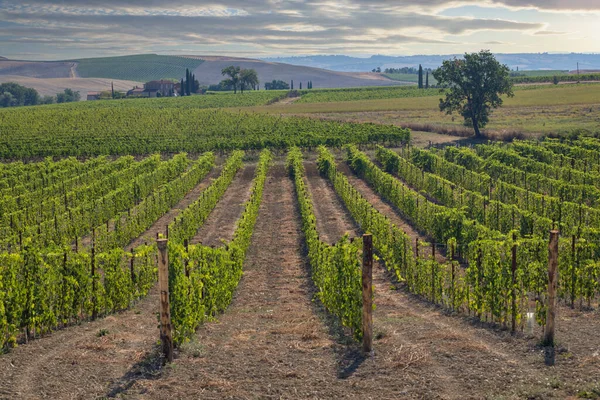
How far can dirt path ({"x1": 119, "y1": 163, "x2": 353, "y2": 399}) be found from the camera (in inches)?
426

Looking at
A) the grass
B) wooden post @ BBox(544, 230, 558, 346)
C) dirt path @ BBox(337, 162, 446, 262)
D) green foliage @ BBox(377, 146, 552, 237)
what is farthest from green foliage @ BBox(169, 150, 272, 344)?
the grass

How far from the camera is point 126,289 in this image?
16.4m

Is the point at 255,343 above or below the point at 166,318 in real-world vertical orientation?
below

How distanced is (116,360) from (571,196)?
24095 mm

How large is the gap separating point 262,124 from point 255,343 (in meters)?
69.3

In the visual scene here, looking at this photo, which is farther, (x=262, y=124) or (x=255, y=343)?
(x=262, y=124)

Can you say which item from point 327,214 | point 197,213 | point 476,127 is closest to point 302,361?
point 197,213

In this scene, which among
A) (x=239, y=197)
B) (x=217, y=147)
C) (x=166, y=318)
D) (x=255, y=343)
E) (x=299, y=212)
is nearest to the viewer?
(x=166, y=318)

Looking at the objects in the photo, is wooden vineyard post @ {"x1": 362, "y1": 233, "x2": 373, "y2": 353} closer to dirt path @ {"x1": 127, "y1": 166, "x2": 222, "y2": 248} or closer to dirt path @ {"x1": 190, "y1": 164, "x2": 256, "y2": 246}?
dirt path @ {"x1": 127, "y1": 166, "x2": 222, "y2": 248}

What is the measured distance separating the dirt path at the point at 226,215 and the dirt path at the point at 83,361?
970cm

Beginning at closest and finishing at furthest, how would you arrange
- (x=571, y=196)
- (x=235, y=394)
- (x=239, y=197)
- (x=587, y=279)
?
1. (x=235, y=394)
2. (x=587, y=279)
3. (x=571, y=196)
4. (x=239, y=197)

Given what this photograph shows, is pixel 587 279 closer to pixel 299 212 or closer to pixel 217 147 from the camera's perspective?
pixel 299 212

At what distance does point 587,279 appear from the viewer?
51.3ft

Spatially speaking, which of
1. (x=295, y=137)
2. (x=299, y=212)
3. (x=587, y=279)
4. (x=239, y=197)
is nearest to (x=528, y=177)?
(x=299, y=212)
